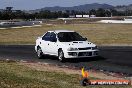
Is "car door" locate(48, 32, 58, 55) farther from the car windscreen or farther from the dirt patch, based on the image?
the dirt patch

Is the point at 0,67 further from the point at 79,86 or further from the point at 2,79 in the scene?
the point at 79,86

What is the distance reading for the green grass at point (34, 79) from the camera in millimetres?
11539

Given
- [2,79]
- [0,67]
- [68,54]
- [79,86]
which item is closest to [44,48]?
[68,54]

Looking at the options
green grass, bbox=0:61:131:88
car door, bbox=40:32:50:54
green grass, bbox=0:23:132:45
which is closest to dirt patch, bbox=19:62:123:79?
green grass, bbox=0:61:131:88

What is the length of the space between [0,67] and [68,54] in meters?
3.68

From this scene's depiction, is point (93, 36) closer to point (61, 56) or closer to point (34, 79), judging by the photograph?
point (61, 56)

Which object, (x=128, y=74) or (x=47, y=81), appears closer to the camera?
(x=47, y=81)

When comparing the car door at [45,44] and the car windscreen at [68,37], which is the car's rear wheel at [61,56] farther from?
the car door at [45,44]

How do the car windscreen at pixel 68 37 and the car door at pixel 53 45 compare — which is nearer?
the car door at pixel 53 45

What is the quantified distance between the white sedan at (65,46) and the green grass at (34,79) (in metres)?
3.76

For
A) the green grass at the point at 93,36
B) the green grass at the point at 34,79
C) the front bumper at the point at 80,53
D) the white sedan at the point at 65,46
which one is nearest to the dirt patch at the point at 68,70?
the green grass at the point at 34,79

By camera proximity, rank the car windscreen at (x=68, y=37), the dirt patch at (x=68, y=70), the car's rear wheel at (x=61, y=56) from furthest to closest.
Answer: the car windscreen at (x=68, y=37)
the car's rear wheel at (x=61, y=56)
the dirt patch at (x=68, y=70)

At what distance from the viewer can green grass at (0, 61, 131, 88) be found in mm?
11539

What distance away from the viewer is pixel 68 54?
738 inches
